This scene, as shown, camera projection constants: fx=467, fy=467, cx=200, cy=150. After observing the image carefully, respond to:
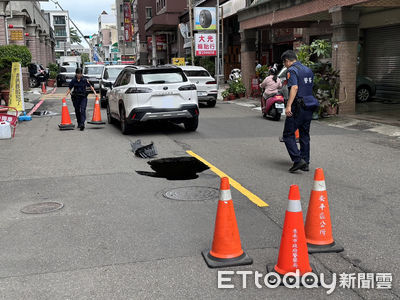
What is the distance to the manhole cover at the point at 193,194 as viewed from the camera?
6375 millimetres

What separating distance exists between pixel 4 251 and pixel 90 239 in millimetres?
833

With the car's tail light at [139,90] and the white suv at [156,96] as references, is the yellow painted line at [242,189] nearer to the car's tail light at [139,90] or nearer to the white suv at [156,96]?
the white suv at [156,96]

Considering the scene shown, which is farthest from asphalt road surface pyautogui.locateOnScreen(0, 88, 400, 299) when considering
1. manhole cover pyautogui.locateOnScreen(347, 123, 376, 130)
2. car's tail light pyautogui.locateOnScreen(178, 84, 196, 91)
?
manhole cover pyautogui.locateOnScreen(347, 123, 376, 130)

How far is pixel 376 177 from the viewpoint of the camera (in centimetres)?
754

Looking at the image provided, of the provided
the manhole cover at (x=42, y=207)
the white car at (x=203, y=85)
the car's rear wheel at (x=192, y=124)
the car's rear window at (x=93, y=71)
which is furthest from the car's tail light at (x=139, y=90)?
the car's rear window at (x=93, y=71)

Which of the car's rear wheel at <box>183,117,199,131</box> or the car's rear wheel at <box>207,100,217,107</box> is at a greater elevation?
the car's rear wheel at <box>207,100,217,107</box>

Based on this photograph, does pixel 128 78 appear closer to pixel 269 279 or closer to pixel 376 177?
pixel 376 177

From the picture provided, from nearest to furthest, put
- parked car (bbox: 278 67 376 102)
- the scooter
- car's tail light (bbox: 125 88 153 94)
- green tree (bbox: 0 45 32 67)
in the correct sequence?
car's tail light (bbox: 125 88 153 94), the scooter, parked car (bbox: 278 67 376 102), green tree (bbox: 0 45 32 67)

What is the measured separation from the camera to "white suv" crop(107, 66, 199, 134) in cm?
1176

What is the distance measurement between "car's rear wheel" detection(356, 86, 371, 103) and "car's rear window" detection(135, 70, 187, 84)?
10.2 meters

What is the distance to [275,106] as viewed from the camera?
48.8ft

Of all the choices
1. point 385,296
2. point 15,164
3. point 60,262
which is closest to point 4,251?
point 60,262

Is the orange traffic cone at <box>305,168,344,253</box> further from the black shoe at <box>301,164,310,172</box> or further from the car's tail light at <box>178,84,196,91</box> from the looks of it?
the car's tail light at <box>178,84,196,91</box>

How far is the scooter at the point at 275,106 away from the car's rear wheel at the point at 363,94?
6142mm
